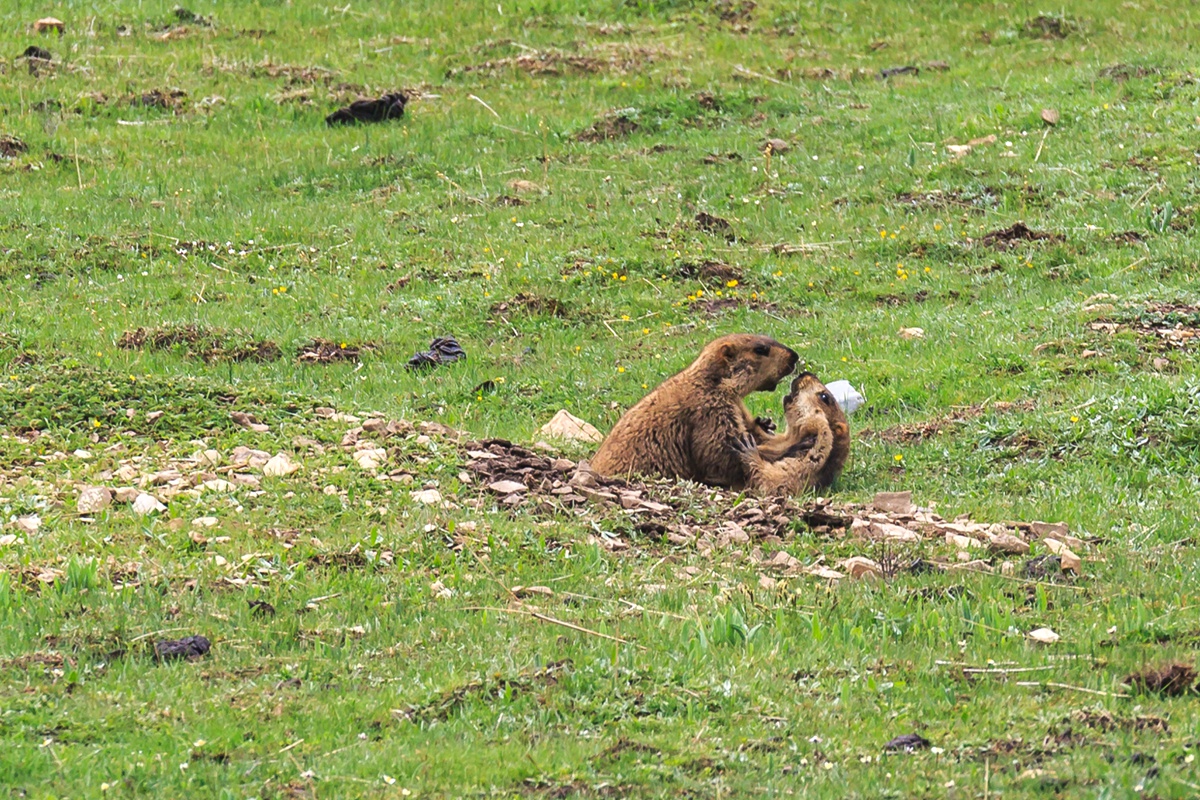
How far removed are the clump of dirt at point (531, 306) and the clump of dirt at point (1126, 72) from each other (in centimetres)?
1092

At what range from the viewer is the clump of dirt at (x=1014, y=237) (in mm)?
16328

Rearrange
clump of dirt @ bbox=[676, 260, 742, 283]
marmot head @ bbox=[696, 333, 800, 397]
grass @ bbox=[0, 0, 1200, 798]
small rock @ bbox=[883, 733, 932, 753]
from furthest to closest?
clump of dirt @ bbox=[676, 260, 742, 283]
marmot head @ bbox=[696, 333, 800, 397]
grass @ bbox=[0, 0, 1200, 798]
small rock @ bbox=[883, 733, 932, 753]

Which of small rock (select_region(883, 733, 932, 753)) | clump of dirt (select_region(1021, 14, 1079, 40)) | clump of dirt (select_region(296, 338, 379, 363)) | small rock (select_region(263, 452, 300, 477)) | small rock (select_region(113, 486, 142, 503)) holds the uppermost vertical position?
clump of dirt (select_region(1021, 14, 1079, 40))

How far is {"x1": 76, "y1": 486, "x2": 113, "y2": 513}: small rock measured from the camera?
8.41 metres

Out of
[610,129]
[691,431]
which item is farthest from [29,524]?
[610,129]

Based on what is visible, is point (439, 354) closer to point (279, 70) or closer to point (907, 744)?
point (907, 744)

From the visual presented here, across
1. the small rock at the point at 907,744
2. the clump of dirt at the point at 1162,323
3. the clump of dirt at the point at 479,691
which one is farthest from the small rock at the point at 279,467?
the clump of dirt at the point at 1162,323

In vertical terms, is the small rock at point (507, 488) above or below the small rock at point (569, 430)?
above

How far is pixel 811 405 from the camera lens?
10281 mm

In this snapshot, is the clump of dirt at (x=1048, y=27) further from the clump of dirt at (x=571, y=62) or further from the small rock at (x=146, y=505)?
the small rock at (x=146, y=505)

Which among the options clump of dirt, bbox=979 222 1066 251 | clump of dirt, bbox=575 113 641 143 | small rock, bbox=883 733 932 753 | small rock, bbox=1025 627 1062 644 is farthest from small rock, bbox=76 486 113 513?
clump of dirt, bbox=575 113 641 143

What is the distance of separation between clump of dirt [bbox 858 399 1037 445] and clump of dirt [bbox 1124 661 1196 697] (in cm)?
527

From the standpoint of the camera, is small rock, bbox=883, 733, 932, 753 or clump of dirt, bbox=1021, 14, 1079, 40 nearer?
small rock, bbox=883, 733, 932, 753

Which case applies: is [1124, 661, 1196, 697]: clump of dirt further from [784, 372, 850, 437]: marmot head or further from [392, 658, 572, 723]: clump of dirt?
[784, 372, 850, 437]: marmot head
